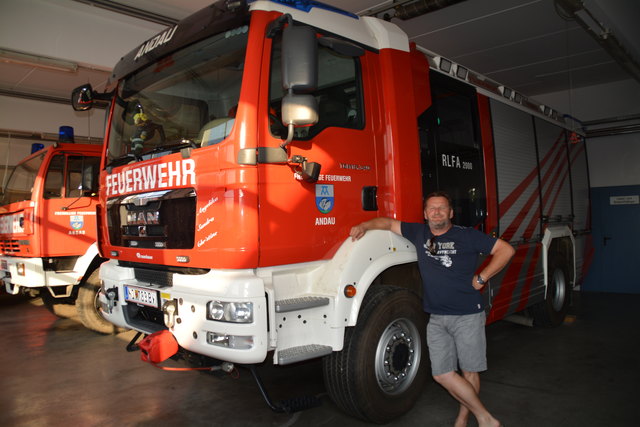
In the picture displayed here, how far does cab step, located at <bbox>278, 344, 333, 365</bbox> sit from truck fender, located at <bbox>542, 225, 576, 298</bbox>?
3517mm

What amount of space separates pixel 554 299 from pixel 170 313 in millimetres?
Result: 4904

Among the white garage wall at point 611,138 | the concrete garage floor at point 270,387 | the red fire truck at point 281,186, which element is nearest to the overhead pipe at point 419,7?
the red fire truck at point 281,186

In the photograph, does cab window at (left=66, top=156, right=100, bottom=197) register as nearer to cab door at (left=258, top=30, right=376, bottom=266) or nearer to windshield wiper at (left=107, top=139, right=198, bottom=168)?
windshield wiper at (left=107, top=139, right=198, bottom=168)

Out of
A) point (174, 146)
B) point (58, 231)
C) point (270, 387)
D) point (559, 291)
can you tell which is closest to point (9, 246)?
point (58, 231)

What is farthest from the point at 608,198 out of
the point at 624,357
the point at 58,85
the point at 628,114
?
the point at 58,85

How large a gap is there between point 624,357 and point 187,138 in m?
4.46

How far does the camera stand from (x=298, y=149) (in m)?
2.89

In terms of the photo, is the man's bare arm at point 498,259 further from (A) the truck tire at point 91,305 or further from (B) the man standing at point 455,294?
(A) the truck tire at point 91,305

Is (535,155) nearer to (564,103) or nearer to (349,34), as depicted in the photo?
(349,34)

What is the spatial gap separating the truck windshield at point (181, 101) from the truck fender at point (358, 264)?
3.42ft

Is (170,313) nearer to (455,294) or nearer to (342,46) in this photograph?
(455,294)

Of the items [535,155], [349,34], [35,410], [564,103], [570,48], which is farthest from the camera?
[564,103]

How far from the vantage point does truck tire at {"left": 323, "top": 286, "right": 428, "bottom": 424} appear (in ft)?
9.78

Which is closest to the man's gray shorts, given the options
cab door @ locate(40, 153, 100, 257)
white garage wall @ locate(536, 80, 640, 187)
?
cab door @ locate(40, 153, 100, 257)
